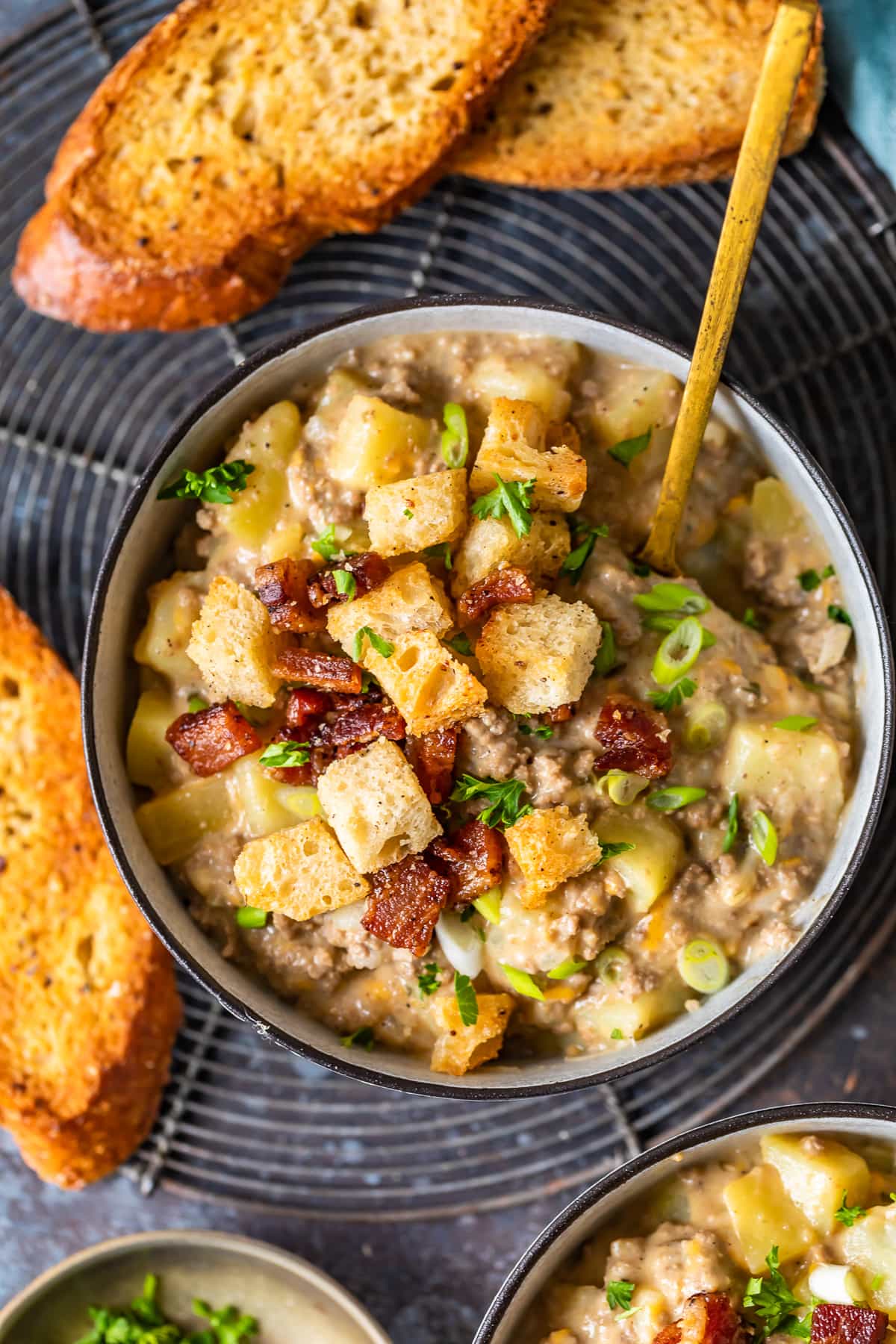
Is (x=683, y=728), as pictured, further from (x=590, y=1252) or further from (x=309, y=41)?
(x=309, y=41)

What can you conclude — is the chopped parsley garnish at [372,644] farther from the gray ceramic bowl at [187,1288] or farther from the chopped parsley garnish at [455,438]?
the gray ceramic bowl at [187,1288]

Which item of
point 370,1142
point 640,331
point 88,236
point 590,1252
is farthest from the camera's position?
point 370,1142

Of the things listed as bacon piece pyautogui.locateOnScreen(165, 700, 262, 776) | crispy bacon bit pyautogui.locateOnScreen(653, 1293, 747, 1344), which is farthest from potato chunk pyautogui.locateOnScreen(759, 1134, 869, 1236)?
bacon piece pyautogui.locateOnScreen(165, 700, 262, 776)

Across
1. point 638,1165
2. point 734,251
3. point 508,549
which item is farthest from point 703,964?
point 734,251

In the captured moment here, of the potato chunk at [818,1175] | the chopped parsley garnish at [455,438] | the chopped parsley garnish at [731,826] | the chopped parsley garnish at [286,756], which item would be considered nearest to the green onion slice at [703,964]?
the chopped parsley garnish at [731,826]

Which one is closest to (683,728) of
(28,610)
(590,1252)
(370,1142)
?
(590,1252)
